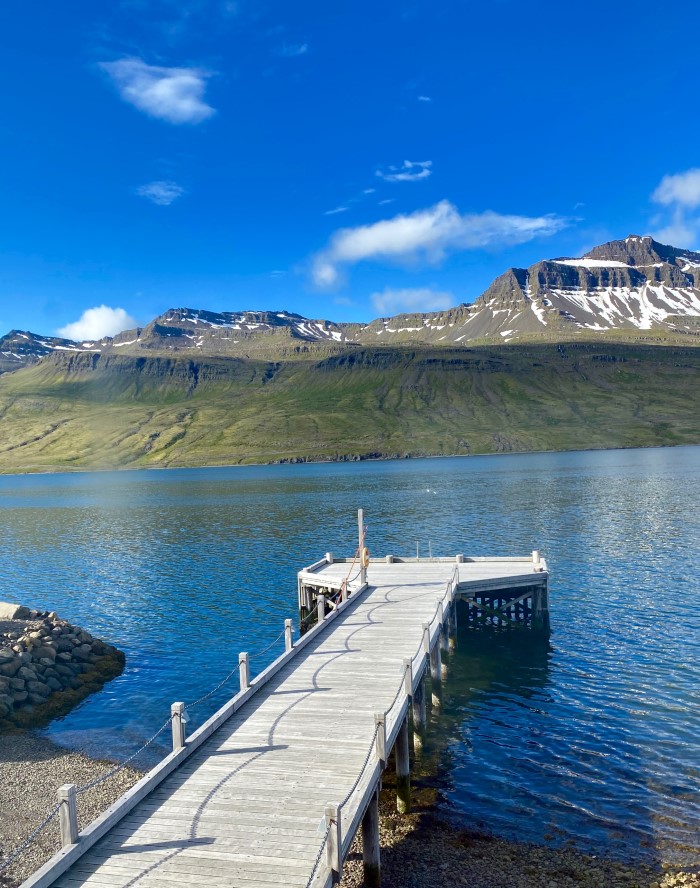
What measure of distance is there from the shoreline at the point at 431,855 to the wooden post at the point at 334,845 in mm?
4395

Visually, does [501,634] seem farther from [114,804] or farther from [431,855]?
[114,804]

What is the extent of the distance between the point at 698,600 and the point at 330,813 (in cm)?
3772

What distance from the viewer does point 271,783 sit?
15328mm

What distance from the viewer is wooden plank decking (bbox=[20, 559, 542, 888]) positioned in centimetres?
1212

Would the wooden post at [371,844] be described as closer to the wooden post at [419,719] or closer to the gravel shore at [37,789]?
the wooden post at [419,719]

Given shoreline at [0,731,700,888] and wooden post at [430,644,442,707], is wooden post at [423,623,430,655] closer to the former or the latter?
wooden post at [430,644,442,707]

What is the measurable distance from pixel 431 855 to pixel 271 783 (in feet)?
16.7

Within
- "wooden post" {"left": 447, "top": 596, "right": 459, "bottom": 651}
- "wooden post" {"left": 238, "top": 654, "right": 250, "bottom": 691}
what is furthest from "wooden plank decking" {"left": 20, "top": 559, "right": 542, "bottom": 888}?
"wooden post" {"left": 447, "top": 596, "right": 459, "bottom": 651}

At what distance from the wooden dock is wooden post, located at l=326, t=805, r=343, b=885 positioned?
18 mm

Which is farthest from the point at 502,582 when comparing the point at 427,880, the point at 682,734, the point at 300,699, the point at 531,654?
the point at 427,880

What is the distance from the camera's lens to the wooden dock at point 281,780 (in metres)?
12.1

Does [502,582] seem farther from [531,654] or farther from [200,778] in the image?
[200,778]

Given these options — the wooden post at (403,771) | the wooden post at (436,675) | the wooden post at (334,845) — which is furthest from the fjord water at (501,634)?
the wooden post at (334,845)

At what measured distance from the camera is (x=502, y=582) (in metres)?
35.9
